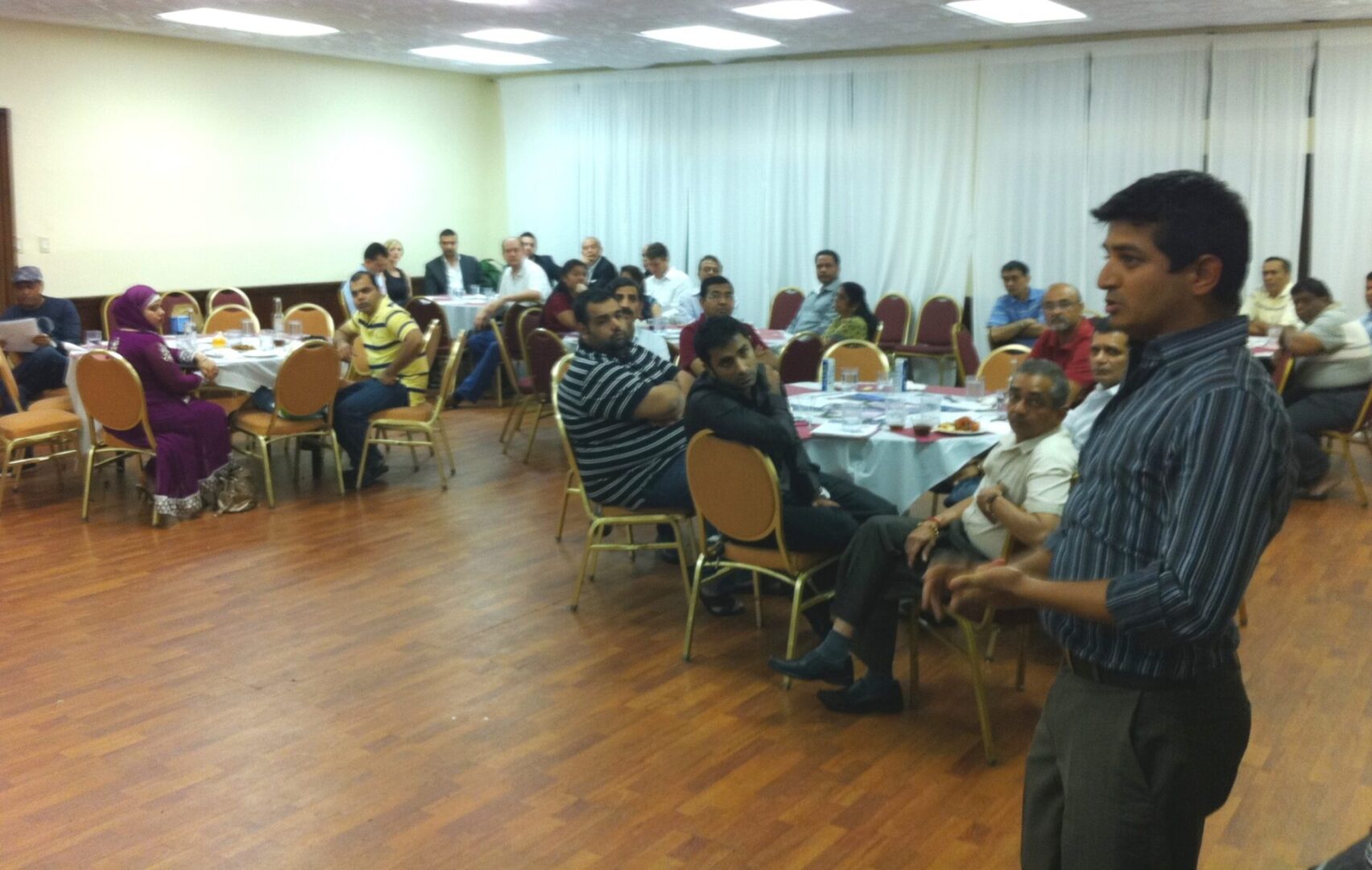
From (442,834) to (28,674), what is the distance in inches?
79.2

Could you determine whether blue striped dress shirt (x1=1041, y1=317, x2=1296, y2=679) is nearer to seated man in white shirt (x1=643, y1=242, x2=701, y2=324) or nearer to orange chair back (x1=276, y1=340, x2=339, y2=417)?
orange chair back (x1=276, y1=340, x2=339, y2=417)

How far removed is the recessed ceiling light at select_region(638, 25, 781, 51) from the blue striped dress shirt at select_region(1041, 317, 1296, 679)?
27.5ft

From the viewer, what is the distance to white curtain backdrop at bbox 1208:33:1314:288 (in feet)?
A: 30.3

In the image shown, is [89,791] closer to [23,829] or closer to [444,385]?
[23,829]

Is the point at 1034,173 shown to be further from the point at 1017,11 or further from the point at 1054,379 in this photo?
the point at 1054,379

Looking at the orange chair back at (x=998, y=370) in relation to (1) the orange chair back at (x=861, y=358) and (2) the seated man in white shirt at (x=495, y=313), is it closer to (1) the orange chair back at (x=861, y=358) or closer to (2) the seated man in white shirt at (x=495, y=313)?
(1) the orange chair back at (x=861, y=358)

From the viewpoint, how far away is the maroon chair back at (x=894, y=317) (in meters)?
10.5

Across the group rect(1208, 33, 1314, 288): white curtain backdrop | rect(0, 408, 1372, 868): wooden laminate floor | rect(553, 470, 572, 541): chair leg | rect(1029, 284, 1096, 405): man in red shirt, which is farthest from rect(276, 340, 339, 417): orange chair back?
rect(1208, 33, 1314, 288): white curtain backdrop

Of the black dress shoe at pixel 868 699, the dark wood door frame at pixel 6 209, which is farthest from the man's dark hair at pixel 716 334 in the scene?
the dark wood door frame at pixel 6 209

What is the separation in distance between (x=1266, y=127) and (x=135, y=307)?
314 inches

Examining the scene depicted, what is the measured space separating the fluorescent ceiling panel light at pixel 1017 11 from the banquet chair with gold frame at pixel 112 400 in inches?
220

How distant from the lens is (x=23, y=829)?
128 inches

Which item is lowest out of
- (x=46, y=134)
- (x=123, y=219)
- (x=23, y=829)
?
(x=23, y=829)

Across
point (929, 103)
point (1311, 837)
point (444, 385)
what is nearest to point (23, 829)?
point (1311, 837)
